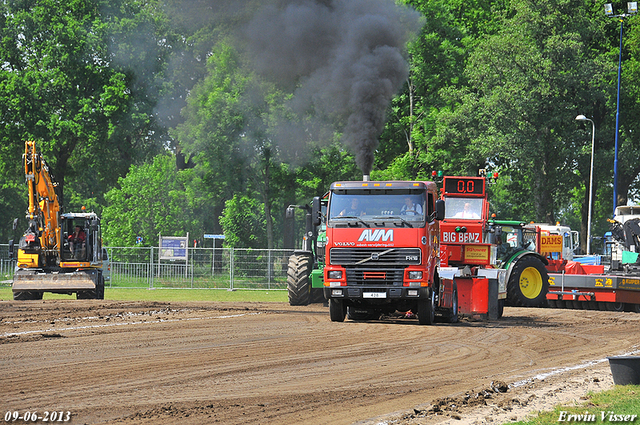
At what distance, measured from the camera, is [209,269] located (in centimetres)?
3388

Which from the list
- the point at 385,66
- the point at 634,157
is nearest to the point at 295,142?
the point at 385,66

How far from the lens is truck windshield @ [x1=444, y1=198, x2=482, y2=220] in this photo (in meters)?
22.9

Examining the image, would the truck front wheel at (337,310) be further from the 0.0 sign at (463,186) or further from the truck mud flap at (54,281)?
the truck mud flap at (54,281)

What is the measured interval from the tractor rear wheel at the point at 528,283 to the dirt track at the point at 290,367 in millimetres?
5402

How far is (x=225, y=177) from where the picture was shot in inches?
1706

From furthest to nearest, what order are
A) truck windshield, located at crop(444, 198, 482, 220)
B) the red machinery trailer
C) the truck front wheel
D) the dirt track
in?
the red machinery trailer < truck windshield, located at crop(444, 198, 482, 220) < the truck front wheel < the dirt track

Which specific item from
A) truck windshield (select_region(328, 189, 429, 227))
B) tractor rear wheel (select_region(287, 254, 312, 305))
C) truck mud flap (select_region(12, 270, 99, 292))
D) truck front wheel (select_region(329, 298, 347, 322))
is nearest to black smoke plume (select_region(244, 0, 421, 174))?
tractor rear wheel (select_region(287, 254, 312, 305))

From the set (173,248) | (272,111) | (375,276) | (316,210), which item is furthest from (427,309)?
(272,111)

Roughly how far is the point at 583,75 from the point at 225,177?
19087 mm

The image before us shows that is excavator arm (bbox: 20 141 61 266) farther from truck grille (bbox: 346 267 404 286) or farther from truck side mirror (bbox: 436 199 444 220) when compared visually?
truck side mirror (bbox: 436 199 444 220)

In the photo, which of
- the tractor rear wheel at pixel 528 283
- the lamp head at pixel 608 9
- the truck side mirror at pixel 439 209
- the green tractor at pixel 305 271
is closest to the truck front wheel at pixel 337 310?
the truck side mirror at pixel 439 209

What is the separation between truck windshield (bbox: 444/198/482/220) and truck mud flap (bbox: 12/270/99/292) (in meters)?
11.4

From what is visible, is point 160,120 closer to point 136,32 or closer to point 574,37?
point 136,32

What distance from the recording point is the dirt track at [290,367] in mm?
7695
